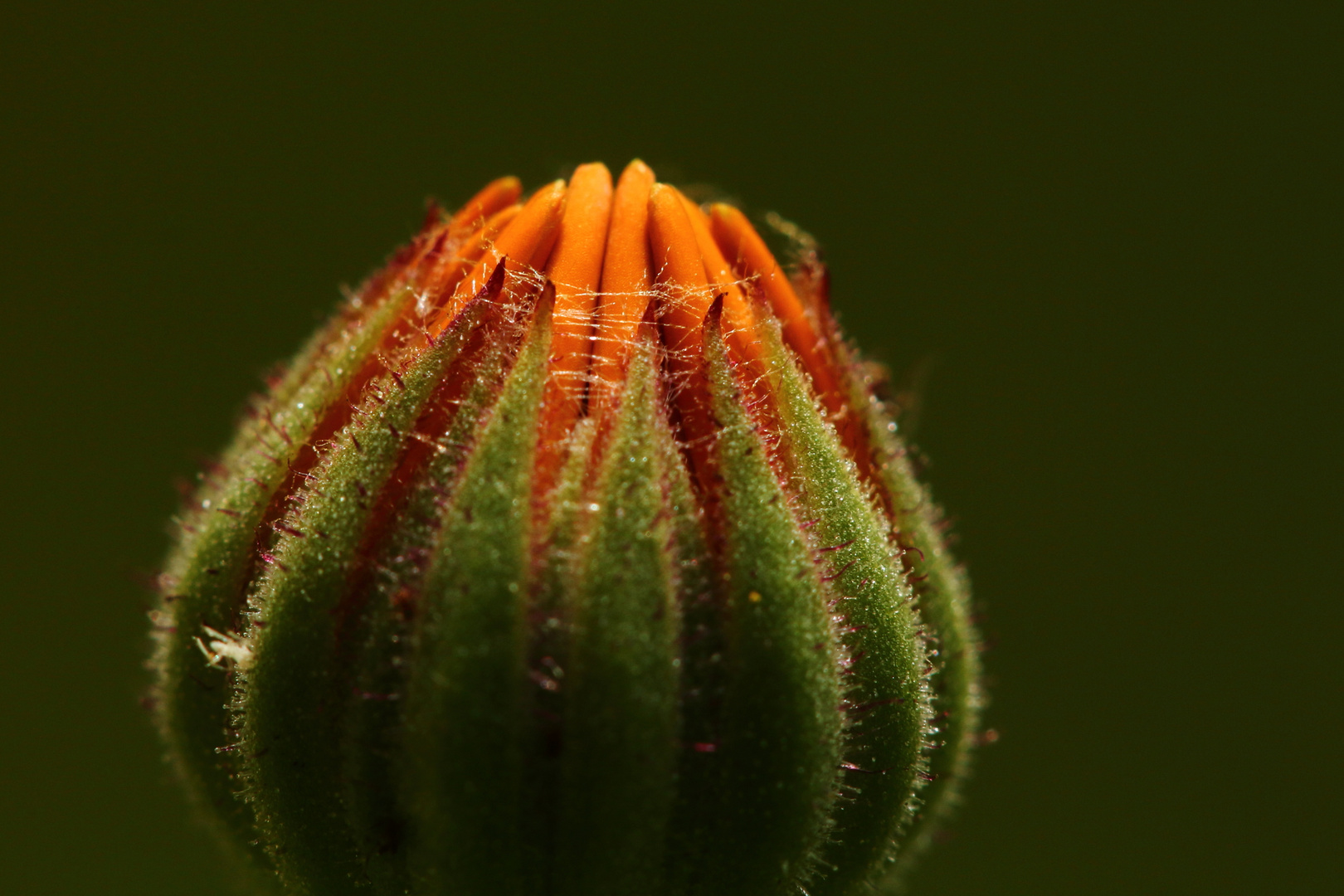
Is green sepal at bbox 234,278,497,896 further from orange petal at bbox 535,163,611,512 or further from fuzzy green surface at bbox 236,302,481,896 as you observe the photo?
orange petal at bbox 535,163,611,512

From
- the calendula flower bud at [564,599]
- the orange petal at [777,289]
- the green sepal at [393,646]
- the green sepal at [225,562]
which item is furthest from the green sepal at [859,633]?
the green sepal at [225,562]

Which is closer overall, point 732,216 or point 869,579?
point 869,579

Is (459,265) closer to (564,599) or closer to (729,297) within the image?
(729,297)

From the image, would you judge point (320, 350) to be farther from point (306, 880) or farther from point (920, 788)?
point (920, 788)

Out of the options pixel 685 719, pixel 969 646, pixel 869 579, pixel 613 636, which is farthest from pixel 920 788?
pixel 613 636

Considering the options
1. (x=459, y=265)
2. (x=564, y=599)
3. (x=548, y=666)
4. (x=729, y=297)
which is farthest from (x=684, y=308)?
(x=548, y=666)

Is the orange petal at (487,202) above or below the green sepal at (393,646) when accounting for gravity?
above

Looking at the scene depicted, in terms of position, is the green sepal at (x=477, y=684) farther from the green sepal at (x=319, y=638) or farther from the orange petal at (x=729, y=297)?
the orange petal at (x=729, y=297)
